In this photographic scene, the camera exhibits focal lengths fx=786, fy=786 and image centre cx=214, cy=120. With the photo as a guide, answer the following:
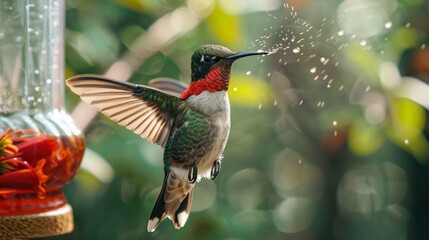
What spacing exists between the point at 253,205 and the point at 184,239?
91 cm

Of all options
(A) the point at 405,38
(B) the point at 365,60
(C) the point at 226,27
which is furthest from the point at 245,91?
(A) the point at 405,38

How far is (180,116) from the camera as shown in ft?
2.11

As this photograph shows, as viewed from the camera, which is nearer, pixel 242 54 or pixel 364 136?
pixel 242 54

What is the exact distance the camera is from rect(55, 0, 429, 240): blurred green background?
1.78 metres

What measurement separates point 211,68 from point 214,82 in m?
0.01

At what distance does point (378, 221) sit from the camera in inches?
143

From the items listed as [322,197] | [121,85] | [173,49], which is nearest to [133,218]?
[173,49]

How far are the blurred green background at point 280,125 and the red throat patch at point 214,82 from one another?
1.03ft

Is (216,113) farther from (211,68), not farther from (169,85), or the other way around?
(169,85)

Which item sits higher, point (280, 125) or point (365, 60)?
point (365, 60)

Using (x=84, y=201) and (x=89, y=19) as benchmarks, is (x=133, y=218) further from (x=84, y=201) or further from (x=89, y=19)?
(x=89, y=19)

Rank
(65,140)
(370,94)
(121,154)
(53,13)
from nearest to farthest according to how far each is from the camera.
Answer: (65,140) → (53,13) → (121,154) → (370,94)

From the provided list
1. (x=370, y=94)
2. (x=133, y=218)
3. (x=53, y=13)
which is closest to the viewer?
(x=53, y=13)

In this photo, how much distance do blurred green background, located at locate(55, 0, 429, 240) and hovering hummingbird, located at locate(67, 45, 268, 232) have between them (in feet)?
0.88
